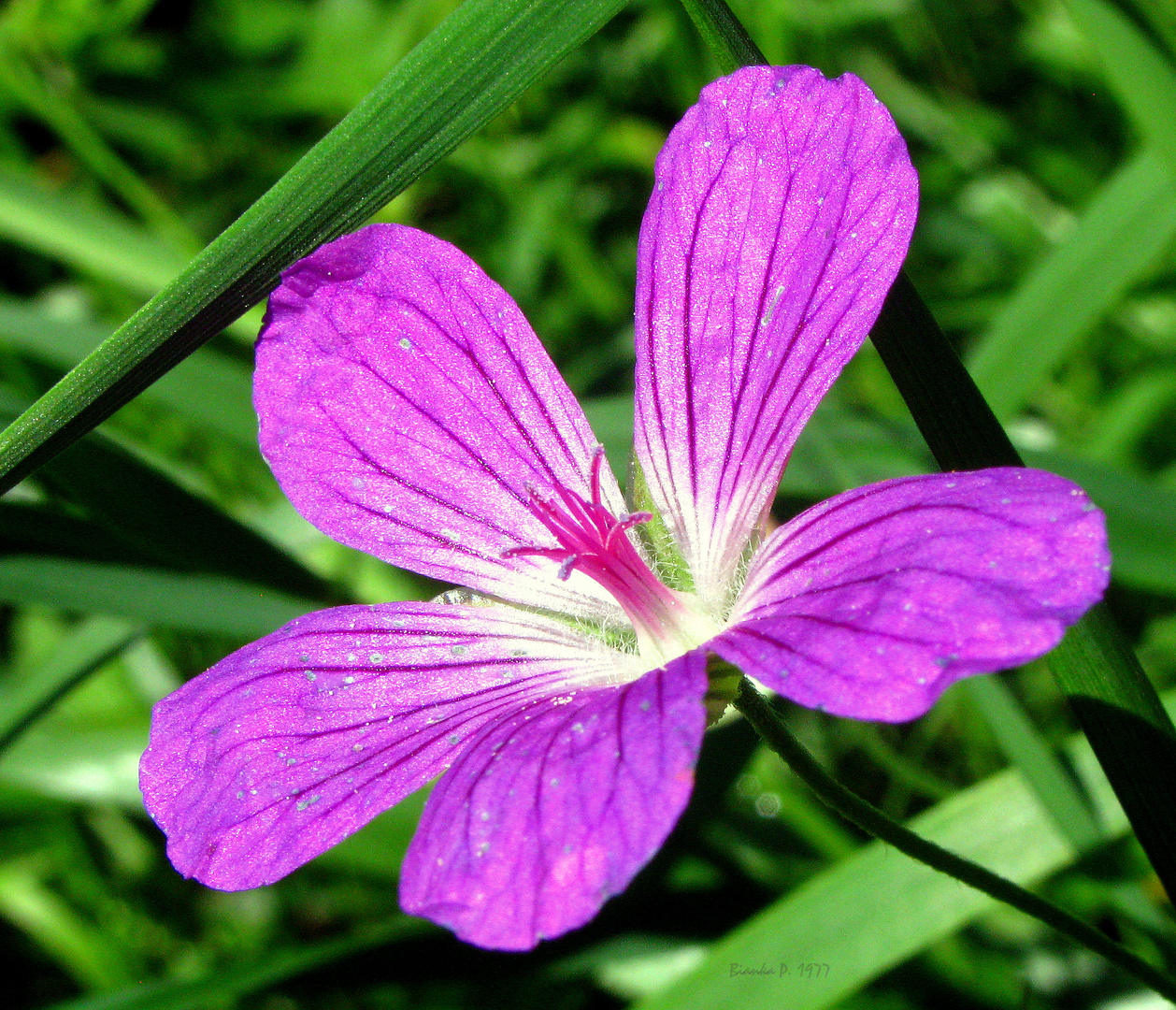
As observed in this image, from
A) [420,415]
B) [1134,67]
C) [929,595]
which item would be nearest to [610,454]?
[420,415]

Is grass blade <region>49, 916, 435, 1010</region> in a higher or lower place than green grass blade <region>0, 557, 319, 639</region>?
lower

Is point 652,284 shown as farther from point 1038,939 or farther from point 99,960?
point 99,960

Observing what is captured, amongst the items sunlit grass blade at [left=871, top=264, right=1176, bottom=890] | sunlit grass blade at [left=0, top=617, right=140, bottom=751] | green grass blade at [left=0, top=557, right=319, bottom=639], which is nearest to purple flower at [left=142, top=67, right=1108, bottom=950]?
sunlit grass blade at [left=871, top=264, right=1176, bottom=890]

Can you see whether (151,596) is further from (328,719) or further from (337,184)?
(337,184)

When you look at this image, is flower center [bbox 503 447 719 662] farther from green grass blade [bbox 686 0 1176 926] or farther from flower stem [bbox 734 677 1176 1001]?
green grass blade [bbox 686 0 1176 926]

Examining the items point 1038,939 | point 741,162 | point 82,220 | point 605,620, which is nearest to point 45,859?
point 82,220
